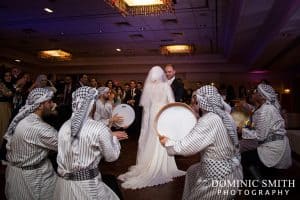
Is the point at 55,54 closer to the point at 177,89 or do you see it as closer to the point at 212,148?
the point at 177,89

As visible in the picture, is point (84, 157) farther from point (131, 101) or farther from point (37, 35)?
point (37, 35)

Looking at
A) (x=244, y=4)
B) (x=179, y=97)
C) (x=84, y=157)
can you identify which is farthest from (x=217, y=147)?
(x=244, y=4)

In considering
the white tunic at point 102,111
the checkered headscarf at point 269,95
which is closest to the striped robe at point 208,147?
the checkered headscarf at point 269,95

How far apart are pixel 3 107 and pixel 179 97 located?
3.46m

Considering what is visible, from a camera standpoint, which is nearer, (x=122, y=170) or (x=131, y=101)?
(x=122, y=170)

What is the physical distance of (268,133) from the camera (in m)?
3.24

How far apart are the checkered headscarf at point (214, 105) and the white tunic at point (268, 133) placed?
1.05m

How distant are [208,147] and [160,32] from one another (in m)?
7.22

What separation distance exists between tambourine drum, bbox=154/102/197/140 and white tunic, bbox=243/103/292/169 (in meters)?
0.77

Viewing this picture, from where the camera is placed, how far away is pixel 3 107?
5.81 metres

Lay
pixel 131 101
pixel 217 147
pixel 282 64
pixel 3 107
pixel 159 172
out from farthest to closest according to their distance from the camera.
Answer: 1. pixel 282 64
2. pixel 131 101
3. pixel 3 107
4. pixel 159 172
5. pixel 217 147

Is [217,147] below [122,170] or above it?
above

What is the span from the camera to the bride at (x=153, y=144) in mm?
4113

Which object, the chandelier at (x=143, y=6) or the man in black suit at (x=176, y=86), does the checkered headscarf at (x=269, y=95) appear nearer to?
the man in black suit at (x=176, y=86)
